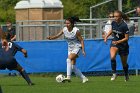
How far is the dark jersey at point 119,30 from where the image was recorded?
63.9 ft

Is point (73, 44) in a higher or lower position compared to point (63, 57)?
higher

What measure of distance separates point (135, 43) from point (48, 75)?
11.1 feet

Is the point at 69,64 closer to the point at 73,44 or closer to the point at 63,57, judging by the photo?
the point at 73,44

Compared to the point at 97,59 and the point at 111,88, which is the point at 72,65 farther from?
the point at 97,59

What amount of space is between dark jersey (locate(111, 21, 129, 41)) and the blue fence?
4.08 meters

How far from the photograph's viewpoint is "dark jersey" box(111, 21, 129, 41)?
1948cm

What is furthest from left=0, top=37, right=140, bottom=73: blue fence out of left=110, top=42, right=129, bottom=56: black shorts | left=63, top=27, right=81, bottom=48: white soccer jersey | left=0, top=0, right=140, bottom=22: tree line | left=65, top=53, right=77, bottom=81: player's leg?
left=0, top=0, right=140, bottom=22: tree line

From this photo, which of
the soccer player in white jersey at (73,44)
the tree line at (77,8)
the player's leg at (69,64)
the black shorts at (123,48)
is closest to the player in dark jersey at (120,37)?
the black shorts at (123,48)

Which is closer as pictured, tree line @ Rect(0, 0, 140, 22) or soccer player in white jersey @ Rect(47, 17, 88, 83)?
soccer player in white jersey @ Rect(47, 17, 88, 83)

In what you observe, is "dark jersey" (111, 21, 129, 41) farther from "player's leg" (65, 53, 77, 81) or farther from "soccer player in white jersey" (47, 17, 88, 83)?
"player's leg" (65, 53, 77, 81)

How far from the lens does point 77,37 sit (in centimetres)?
1909

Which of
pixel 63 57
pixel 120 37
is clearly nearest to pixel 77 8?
pixel 63 57

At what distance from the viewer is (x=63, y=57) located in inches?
941

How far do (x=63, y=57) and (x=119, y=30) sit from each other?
15.5ft
